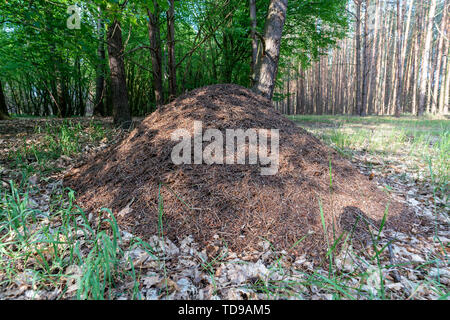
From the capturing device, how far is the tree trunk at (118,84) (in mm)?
4137

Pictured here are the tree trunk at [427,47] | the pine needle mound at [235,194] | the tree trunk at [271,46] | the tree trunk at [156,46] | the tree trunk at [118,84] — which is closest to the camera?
the pine needle mound at [235,194]

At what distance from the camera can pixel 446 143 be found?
2775 millimetres

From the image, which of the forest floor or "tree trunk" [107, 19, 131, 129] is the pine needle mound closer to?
the forest floor

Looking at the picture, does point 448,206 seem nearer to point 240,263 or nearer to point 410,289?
point 410,289

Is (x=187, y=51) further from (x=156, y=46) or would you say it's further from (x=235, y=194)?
(x=235, y=194)

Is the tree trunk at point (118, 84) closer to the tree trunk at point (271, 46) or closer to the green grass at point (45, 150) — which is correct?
the green grass at point (45, 150)

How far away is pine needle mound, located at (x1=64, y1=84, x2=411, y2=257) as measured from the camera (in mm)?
1451

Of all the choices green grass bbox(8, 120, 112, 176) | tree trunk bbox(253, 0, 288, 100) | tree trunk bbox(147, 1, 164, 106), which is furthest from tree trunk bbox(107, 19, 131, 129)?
tree trunk bbox(253, 0, 288, 100)

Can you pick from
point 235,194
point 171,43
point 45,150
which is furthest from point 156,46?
point 235,194

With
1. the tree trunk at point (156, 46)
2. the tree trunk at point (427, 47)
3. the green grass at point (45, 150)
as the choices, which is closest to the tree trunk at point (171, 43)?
the tree trunk at point (156, 46)

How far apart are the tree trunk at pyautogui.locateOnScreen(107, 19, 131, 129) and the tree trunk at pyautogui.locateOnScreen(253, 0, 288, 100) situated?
275 centimetres

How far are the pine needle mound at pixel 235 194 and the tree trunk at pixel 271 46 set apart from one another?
59.8 inches

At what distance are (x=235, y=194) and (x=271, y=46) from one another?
284 cm

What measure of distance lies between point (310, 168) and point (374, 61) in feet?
63.0
